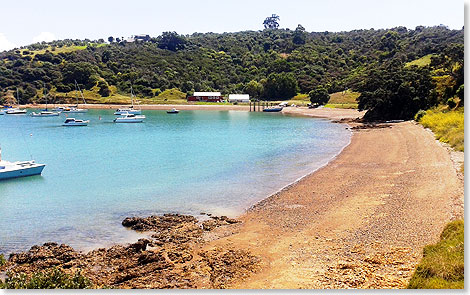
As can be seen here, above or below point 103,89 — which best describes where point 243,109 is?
below

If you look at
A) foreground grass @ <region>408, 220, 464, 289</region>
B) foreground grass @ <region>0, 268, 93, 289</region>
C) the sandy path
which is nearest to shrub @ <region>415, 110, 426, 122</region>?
the sandy path

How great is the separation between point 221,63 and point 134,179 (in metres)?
132

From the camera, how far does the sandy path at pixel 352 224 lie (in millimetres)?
12227

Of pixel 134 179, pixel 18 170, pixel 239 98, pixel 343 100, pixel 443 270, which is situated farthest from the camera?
pixel 239 98

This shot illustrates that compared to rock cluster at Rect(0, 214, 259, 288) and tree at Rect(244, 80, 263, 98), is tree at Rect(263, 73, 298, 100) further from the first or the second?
rock cluster at Rect(0, 214, 259, 288)

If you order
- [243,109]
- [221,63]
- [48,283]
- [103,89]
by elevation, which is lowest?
[243,109]

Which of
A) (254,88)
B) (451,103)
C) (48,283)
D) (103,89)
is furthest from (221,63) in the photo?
(48,283)

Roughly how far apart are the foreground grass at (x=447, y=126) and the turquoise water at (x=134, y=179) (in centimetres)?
872

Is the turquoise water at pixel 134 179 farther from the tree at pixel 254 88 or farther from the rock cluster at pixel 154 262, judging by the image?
the tree at pixel 254 88

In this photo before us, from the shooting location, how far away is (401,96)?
62.6 m

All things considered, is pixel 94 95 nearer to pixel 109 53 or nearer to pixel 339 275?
pixel 109 53

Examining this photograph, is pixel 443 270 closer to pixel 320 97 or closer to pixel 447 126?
pixel 447 126

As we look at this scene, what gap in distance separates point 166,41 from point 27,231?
535 ft

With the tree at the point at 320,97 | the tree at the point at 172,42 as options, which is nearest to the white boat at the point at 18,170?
the tree at the point at 320,97
